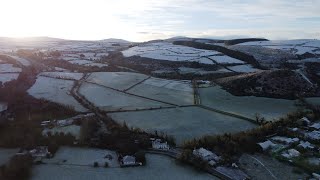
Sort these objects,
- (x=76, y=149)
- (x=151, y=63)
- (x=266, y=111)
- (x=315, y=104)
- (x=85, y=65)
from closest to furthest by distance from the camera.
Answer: (x=76, y=149) → (x=266, y=111) → (x=315, y=104) → (x=85, y=65) → (x=151, y=63)

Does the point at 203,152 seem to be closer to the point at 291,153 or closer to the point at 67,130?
the point at 291,153

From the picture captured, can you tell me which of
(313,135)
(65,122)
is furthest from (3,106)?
(313,135)

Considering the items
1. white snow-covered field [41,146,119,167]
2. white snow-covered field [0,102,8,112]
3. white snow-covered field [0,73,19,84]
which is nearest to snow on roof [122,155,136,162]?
white snow-covered field [41,146,119,167]

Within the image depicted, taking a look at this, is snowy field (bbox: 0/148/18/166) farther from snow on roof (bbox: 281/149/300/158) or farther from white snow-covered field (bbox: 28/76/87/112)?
snow on roof (bbox: 281/149/300/158)

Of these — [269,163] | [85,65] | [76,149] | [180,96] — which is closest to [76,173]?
[76,149]

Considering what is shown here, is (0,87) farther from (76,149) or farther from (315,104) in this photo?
(315,104)

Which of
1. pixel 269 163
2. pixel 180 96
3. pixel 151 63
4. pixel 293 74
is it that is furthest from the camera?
pixel 151 63

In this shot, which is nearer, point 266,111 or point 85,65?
point 266,111
